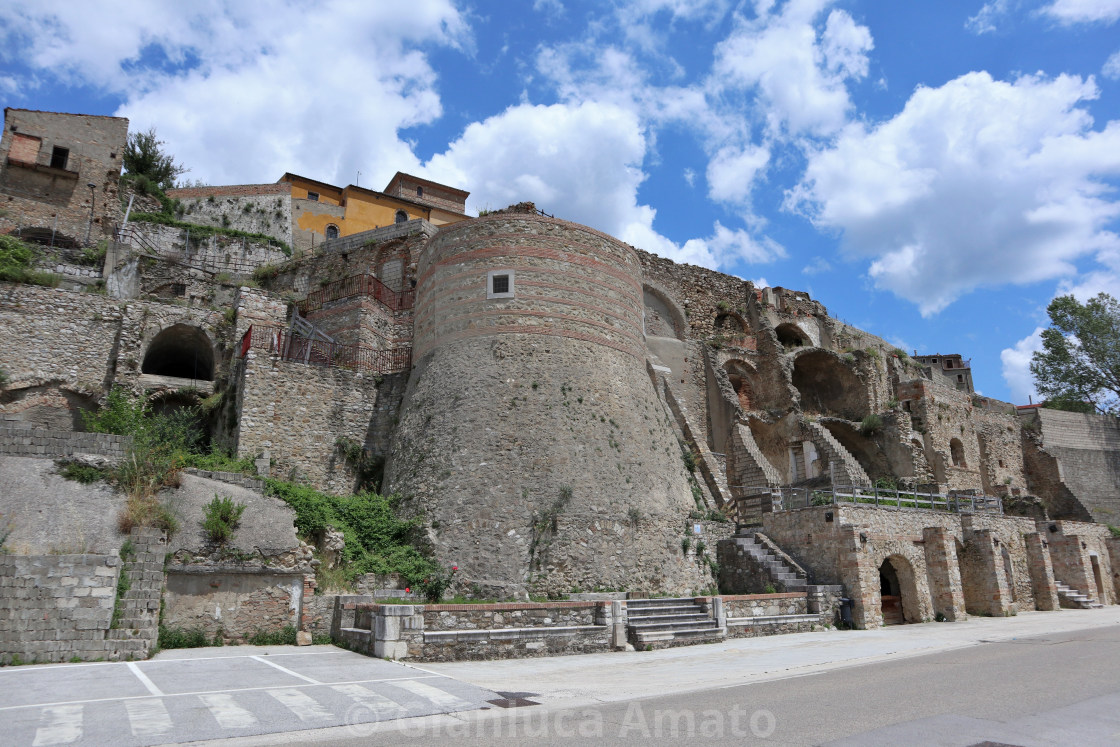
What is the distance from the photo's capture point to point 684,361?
1093 inches

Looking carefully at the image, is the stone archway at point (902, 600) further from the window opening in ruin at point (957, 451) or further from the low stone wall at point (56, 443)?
the low stone wall at point (56, 443)

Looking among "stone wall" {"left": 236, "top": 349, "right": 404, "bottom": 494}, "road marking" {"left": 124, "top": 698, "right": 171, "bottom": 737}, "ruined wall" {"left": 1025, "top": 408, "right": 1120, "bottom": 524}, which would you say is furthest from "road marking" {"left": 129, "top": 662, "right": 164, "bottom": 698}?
"ruined wall" {"left": 1025, "top": 408, "right": 1120, "bottom": 524}

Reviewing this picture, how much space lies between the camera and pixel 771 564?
719 inches

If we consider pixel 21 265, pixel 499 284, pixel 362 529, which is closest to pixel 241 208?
pixel 21 265

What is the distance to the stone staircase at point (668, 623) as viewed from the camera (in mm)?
13289

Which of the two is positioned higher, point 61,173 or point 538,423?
point 61,173

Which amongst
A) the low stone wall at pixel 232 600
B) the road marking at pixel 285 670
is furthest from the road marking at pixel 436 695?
the low stone wall at pixel 232 600

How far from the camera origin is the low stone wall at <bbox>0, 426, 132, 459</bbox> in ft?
41.7

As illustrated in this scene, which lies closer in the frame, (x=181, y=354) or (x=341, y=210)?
(x=181, y=354)

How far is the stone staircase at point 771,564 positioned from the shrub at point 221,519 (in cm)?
1231

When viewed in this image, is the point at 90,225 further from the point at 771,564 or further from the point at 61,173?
the point at 771,564

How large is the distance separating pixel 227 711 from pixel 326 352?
51.9ft

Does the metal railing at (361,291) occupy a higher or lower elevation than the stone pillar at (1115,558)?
higher

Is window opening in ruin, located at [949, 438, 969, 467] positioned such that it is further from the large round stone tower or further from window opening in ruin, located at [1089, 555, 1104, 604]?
the large round stone tower
